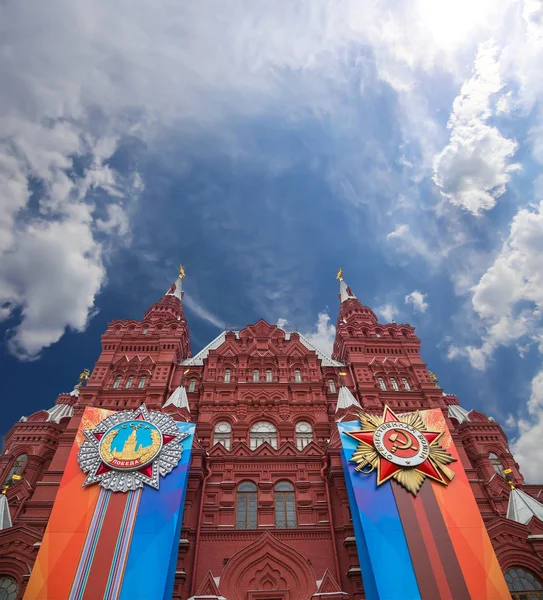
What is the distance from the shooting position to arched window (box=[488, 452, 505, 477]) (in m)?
30.3

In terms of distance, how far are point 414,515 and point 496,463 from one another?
13.5 meters

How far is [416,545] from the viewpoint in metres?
19.9

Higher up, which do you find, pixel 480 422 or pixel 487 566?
pixel 480 422

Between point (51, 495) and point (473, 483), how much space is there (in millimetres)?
25512

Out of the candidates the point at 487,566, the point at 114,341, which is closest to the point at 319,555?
the point at 487,566

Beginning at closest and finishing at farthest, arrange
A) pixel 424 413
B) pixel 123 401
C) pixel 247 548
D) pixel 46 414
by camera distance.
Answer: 1. pixel 247 548
2. pixel 424 413
3. pixel 123 401
4. pixel 46 414

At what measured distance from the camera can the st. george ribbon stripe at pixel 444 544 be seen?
18766 mm

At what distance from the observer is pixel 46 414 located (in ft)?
108

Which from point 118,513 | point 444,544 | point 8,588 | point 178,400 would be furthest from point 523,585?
point 8,588

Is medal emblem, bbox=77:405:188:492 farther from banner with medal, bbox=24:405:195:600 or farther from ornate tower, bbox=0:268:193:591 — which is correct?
ornate tower, bbox=0:268:193:591

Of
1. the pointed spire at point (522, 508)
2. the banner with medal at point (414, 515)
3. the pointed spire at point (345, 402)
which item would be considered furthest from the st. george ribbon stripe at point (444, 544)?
the pointed spire at point (345, 402)

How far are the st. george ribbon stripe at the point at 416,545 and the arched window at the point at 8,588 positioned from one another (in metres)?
18.9

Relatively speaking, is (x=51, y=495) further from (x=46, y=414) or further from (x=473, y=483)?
(x=473, y=483)

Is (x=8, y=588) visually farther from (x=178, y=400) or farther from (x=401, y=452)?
(x=401, y=452)
